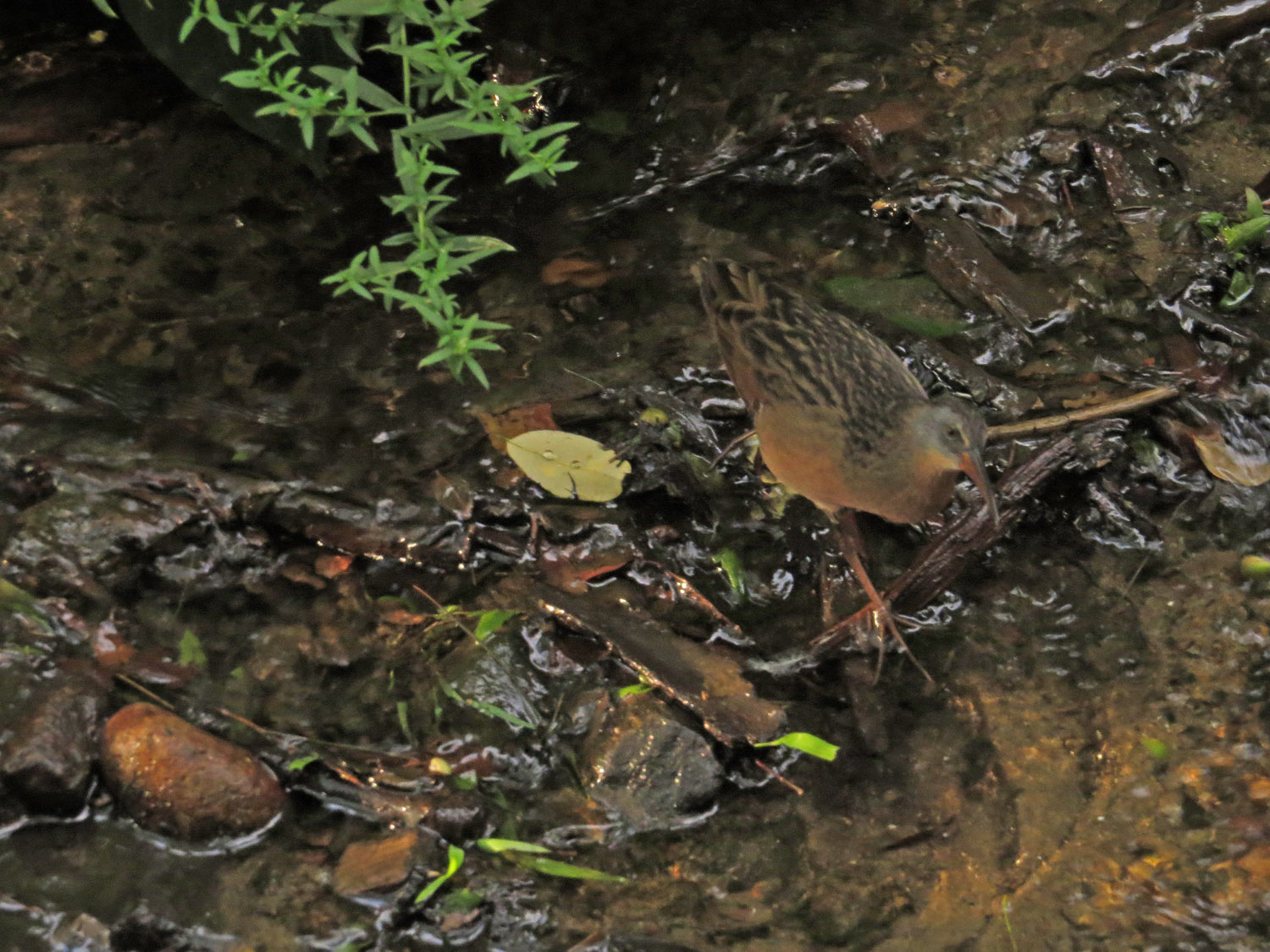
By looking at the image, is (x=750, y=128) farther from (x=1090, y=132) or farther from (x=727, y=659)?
(x=727, y=659)

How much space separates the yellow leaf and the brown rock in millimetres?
1203

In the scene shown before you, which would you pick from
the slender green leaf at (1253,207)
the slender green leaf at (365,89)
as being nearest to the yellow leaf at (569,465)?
the slender green leaf at (365,89)

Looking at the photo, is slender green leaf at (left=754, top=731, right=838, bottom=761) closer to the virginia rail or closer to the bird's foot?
the bird's foot

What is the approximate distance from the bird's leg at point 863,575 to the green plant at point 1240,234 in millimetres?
1529

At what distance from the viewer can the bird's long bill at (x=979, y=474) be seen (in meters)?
3.23

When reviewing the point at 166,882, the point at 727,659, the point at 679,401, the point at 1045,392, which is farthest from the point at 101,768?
the point at 1045,392

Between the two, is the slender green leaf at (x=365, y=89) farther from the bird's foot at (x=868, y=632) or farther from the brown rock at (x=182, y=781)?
the bird's foot at (x=868, y=632)

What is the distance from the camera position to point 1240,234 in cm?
404

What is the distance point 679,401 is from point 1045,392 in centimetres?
116

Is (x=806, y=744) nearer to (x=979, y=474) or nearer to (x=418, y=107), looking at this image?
(x=979, y=474)

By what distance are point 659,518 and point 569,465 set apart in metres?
0.32

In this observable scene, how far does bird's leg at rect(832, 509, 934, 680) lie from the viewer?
3.27 metres

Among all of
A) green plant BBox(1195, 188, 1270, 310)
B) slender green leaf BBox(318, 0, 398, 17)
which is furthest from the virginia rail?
slender green leaf BBox(318, 0, 398, 17)

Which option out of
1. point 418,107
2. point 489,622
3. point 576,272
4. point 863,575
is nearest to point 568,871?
point 489,622
